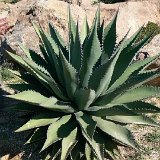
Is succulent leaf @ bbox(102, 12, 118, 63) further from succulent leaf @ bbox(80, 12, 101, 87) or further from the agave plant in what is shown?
succulent leaf @ bbox(80, 12, 101, 87)

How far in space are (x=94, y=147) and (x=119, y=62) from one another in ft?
3.47

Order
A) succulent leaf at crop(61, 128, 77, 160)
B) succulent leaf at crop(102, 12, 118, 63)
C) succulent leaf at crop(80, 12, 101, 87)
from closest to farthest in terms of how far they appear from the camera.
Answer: succulent leaf at crop(61, 128, 77, 160) → succulent leaf at crop(80, 12, 101, 87) → succulent leaf at crop(102, 12, 118, 63)

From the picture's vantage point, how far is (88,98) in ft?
14.8

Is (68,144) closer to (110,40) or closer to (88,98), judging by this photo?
(88,98)

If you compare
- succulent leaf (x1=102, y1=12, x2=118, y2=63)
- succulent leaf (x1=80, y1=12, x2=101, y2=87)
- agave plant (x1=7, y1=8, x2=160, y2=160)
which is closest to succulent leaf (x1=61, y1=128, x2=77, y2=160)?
agave plant (x1=7, y1=8, x2=160, y2=160)

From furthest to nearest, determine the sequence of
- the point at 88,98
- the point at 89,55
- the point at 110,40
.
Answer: the point at 110,40, the point at 89,55, the point at 88,98

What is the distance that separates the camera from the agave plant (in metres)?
4.52

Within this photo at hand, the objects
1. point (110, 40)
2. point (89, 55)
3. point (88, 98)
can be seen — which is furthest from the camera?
point (110, 40)

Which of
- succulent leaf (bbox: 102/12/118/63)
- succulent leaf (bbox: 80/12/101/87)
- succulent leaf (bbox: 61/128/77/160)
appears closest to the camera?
succulent leaf (bbox: 61/128/77/160)

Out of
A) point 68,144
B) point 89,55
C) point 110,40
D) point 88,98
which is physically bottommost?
point 68,144

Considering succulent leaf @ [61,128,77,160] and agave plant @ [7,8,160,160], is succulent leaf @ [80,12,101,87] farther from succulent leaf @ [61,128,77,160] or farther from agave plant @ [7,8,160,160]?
succulent leaf @ [61,128,77,160]

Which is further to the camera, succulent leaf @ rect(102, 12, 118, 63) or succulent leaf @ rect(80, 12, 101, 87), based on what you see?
succulent leaf @ rect(102, 12, 118, 63)

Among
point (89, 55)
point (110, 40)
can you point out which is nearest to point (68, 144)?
point (89, 55)

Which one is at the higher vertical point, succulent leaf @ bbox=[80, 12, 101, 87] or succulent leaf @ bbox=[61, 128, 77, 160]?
succulent leaf @ bbox=[80, 12, 101, 87]
